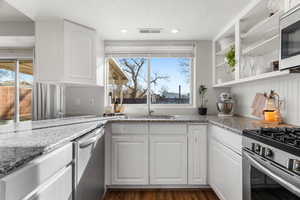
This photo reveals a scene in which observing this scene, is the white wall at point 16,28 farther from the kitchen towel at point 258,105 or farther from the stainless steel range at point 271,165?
the kitchen towel at point 258,105

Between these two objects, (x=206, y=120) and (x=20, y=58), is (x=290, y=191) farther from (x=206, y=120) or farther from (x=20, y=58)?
(x=20, y=58)

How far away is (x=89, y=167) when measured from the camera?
191 cm

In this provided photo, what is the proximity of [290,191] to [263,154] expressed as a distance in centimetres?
30

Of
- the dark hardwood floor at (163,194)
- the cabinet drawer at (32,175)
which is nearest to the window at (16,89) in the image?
the dark hardwood floor at (163,194)

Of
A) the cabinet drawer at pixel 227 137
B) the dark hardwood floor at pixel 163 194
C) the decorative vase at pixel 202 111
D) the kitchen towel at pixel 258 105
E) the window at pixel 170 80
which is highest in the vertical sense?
the window at pixel 170 80

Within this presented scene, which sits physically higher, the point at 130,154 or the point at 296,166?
the point at 296,166

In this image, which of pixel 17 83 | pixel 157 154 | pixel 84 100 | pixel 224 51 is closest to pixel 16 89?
pixel 17 83

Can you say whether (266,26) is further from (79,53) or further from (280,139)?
(79,53)

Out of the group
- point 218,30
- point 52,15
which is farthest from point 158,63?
point 52,15

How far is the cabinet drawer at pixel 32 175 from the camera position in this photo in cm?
80

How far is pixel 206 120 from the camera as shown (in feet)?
8.56

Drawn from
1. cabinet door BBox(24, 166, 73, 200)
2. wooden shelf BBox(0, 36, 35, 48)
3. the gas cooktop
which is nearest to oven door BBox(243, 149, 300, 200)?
the gas cooktop

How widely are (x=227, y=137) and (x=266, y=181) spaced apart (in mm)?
715

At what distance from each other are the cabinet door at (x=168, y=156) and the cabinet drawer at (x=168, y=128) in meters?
0.05
